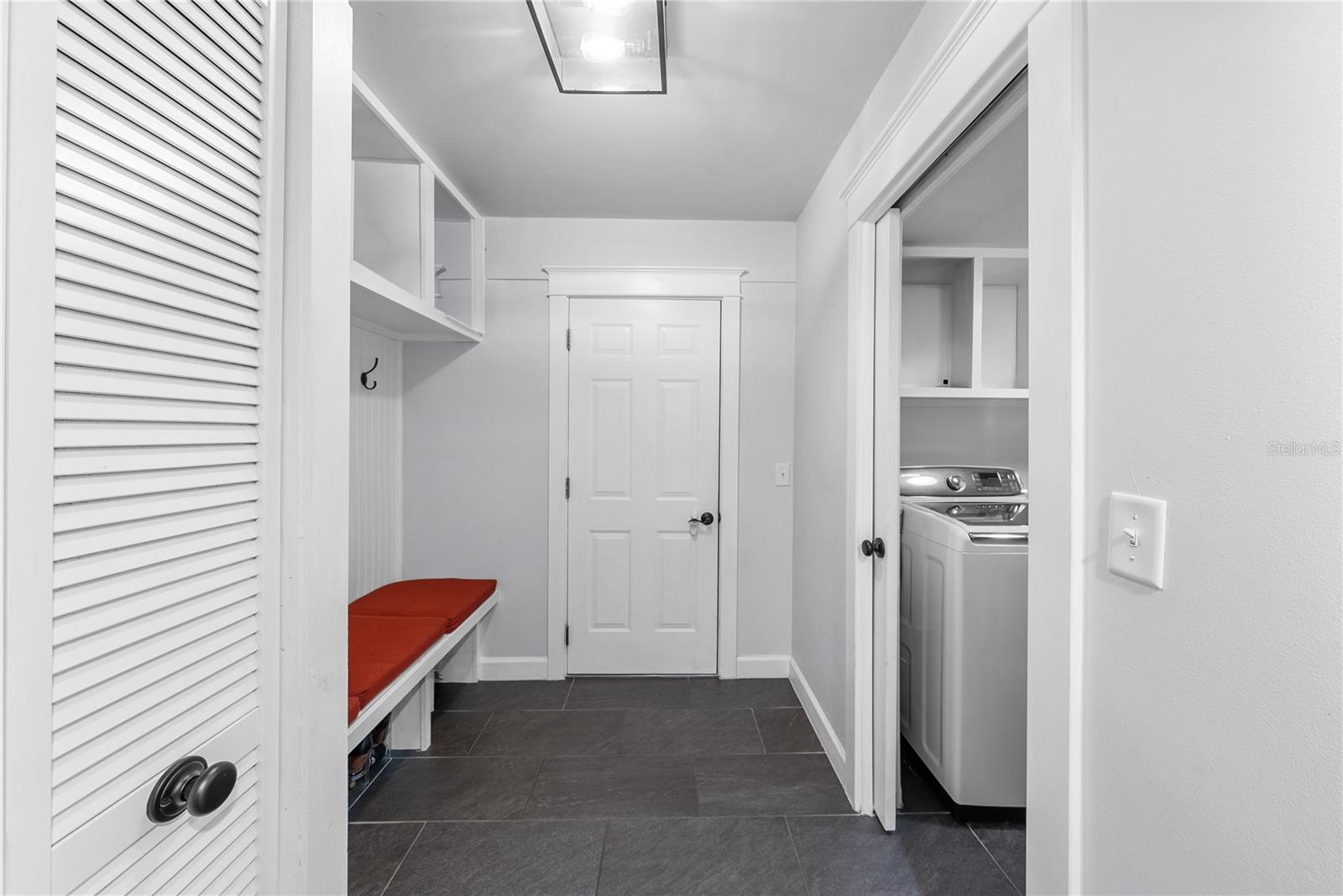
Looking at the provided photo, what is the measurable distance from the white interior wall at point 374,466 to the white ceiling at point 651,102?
0.91 metres

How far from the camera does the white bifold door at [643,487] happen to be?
3.16 m

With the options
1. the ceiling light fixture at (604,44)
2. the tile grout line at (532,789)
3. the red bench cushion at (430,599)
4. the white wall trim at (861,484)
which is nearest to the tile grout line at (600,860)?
the tile grout line at (532,789)

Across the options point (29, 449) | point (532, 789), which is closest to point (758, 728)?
point (532, 789)

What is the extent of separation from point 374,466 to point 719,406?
175 centimetres

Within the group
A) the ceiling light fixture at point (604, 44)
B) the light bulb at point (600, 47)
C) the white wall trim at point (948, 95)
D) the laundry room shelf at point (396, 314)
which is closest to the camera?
the white wall trim at point (948, 95)

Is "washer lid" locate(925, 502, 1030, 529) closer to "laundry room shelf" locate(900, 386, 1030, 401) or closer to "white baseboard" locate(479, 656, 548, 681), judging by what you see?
"laundry room shelf" locate(900, 386, 1030, 401)

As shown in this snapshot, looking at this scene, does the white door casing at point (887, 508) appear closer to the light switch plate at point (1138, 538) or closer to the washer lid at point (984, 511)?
the washer lid at point (984, 511)

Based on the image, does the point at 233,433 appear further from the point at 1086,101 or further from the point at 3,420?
the point at 1086,101

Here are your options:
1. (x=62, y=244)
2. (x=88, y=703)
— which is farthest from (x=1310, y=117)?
(x=88, y=703)

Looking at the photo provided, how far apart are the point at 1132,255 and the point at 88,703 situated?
1.32 metres

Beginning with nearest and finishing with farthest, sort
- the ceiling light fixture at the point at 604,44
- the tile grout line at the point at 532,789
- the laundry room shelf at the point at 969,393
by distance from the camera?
the ceiling light fixture at the point at 604,44 < the tile grout line at the point at 532,789 < the laundry room shelf at the point at 969,393

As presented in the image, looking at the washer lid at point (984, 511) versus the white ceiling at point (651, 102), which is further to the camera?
the washer lid at point (984, 511)

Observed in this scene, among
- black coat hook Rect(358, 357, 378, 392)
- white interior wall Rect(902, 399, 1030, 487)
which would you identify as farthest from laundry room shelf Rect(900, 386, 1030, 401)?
black coat hook Rect(358, 357, 378, 392)

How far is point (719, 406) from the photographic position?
3.17 meters
